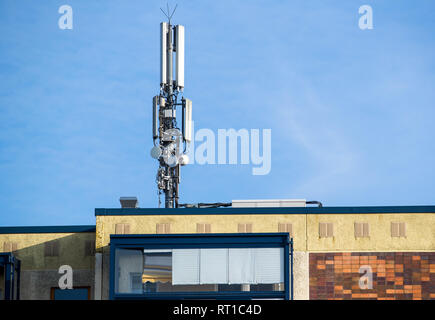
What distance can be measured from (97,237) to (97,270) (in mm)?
1469

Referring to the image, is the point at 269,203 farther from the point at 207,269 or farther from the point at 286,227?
the point at 207,269

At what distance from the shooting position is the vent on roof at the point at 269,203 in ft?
121

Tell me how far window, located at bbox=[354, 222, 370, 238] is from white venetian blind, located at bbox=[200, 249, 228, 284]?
6211mm

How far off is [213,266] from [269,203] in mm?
5745

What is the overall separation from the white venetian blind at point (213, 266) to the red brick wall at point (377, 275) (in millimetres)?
4206

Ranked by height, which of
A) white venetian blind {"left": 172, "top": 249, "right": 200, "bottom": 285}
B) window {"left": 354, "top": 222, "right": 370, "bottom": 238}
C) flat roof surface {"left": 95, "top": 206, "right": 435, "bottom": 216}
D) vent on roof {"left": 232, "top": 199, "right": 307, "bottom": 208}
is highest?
vent on roof {"left": 232, "top": 199, "right": 307, "bottom": 208}

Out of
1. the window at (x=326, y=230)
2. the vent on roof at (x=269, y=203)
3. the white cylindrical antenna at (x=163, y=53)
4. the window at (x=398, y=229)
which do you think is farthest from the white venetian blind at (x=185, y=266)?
the white cylindrical antenna at (x=163, y=53)

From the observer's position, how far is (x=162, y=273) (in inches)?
1310

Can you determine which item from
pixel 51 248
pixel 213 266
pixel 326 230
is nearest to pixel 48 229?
pixel 51 248

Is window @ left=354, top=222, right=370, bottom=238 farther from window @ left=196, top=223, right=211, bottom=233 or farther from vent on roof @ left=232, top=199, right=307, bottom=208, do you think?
window @ left=196, top=223, right=211, bottom=233

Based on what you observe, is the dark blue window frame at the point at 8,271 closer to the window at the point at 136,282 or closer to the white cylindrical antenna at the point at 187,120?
the window at the point at 136,282

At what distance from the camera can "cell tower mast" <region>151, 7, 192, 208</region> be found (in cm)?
5812

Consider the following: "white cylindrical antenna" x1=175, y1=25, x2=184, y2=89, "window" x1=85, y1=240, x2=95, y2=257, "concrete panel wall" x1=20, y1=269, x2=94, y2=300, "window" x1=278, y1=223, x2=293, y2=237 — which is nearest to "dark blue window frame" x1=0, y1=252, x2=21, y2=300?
"concrete panel wall" x1=20, y1=269, x2=94, y2=300
